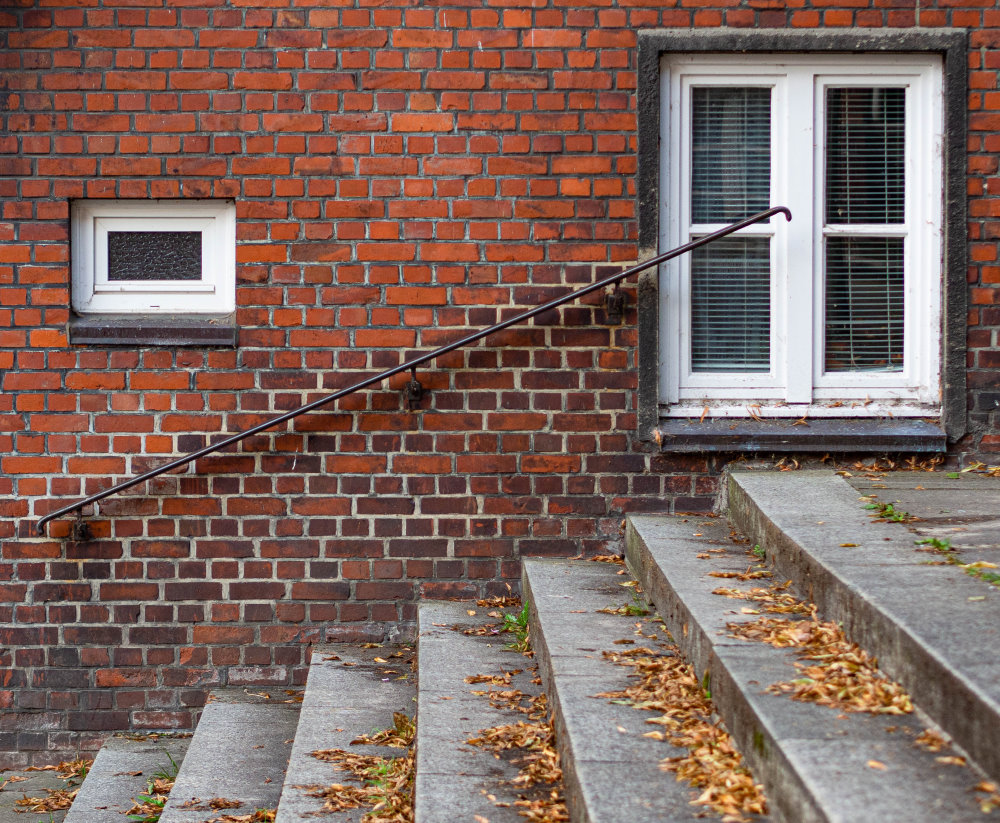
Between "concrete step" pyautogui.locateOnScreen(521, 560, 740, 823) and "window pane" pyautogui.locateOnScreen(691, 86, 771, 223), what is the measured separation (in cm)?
171

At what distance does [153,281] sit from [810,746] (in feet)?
11.2

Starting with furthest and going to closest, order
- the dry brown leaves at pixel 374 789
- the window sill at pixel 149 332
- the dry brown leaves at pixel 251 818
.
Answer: the window sill at pixel 149 332, the dry brown leaves at pixel 251 818, the dry brown leaves at pixel 374 789

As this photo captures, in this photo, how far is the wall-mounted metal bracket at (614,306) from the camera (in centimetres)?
438

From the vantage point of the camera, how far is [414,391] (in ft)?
14.3

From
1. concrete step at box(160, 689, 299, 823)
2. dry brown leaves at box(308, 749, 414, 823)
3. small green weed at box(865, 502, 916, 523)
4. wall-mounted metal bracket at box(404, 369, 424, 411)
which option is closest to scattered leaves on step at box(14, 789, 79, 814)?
concrete step at box(160, 689, 299, 823)

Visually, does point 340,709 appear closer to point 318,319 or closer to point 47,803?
point 47,803

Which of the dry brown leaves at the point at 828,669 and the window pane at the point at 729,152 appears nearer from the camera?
the dry brown leaves at the point at 828,669

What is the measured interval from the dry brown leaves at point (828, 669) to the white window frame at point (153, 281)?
2.71 meters

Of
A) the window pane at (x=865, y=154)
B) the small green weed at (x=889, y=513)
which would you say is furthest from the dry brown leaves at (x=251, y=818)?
the window pane at (x=865, y=154)

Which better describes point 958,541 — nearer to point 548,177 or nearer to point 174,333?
point 548,177

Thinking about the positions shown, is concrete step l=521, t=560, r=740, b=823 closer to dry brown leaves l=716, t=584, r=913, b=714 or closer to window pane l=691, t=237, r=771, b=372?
dry brown leaves l=716, t=584, r=913, b=714

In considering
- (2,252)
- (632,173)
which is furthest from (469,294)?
(2,252)

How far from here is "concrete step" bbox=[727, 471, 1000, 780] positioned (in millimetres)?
2061

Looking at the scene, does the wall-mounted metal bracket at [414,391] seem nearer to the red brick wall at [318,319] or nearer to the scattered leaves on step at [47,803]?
the red brick wall at [318,319]
